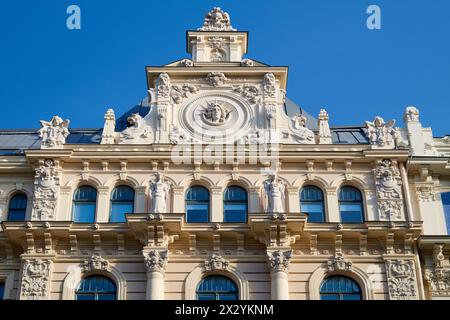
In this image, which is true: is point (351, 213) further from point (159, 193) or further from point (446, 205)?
point (159, 193)

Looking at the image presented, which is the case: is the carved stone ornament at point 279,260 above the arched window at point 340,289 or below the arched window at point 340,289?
above

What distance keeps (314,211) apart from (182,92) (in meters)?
7.83

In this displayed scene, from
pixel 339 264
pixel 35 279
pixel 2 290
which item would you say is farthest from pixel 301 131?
pixel 2 290

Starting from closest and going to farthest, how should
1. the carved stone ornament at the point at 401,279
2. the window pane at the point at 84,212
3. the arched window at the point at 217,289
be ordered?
the carved stone ornament at the point at 401,279 < the arched window at the point at 217,289 < the window pane at the point at 84,212

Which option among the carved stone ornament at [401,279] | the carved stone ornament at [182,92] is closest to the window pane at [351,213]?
the carved stone ornament at [401,279]

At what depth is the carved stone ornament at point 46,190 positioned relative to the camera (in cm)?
3378

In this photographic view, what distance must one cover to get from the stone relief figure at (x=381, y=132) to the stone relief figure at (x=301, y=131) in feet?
7.95

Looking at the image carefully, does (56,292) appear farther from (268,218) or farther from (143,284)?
(268,218)

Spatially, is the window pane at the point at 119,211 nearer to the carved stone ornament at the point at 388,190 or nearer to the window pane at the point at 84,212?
the window pane at the point at 84,212

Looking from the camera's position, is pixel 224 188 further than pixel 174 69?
No
